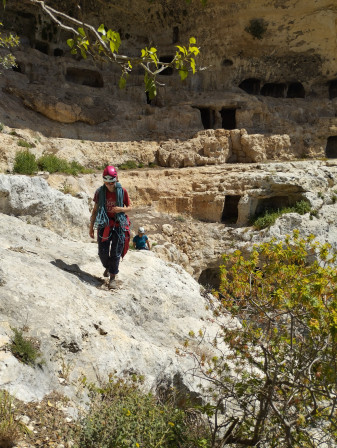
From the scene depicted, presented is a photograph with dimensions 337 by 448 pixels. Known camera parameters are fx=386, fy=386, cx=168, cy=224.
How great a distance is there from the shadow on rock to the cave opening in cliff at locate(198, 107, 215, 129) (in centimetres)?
1542

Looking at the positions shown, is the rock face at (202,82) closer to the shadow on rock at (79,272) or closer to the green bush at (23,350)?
the shadow on rock at (79,272)

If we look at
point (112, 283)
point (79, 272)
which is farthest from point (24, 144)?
point (112, 283)

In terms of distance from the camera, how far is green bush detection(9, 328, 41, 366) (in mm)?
3094

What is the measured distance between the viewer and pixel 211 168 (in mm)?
14789

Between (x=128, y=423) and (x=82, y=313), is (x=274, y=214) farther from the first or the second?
(x=128, y=423)

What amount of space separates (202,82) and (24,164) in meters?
12.4

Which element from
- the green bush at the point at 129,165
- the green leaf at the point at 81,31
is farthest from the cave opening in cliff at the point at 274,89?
the green leaf at the point at 81,31

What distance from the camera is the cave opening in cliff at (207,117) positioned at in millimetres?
19328

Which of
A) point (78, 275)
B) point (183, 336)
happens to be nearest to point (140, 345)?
point (183, 336)

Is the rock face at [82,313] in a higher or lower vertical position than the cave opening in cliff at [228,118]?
lower

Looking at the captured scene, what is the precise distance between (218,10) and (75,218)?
16.4 metres

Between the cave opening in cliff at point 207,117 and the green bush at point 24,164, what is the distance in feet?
33.2

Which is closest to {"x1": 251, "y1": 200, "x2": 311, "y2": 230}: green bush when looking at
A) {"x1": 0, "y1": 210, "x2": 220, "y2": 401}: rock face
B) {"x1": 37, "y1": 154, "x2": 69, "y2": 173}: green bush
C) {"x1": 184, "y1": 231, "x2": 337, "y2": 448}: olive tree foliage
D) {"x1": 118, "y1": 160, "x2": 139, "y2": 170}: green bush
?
{"x1": 118, "y1": 160, "x2": 139, "y2": 170}: green bush

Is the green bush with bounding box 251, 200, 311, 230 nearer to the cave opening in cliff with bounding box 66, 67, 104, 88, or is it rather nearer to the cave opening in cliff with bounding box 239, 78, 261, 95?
the cave opening in cliff with bounding box 239, 78, 261, 95
